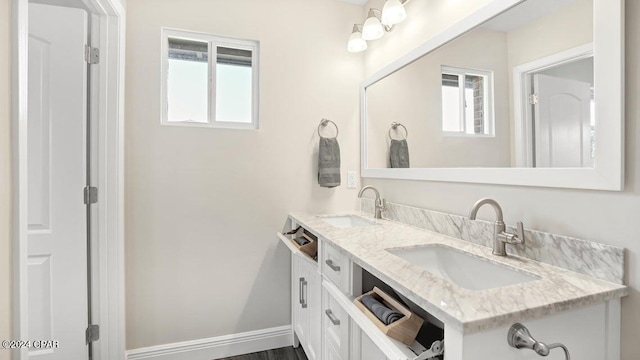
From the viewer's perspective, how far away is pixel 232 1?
2070 millimetres

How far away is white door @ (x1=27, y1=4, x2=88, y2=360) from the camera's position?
→ 1.59m

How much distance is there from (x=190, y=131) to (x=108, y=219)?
2.34 ft

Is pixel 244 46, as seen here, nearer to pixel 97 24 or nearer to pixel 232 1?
pixel 232 1

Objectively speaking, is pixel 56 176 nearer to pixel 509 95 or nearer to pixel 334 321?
pixel 334 321

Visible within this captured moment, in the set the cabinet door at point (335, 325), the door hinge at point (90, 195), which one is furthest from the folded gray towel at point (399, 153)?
the door hinge at point (90, 195)

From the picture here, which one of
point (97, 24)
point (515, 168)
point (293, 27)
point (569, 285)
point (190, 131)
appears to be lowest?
point (569, 285)

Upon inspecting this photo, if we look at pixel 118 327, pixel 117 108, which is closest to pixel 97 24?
pixel 117 108

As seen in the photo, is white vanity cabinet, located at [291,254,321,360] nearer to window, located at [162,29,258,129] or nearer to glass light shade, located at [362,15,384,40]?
window, located at [162,29,258,129]

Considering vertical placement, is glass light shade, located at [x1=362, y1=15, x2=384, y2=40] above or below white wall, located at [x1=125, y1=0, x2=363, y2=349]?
above

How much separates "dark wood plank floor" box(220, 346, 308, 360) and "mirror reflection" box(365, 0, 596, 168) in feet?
4.84

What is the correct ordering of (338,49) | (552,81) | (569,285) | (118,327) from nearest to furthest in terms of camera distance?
1. (569,285)
2. (552,81)
3. (118,327)
4. (338,49)

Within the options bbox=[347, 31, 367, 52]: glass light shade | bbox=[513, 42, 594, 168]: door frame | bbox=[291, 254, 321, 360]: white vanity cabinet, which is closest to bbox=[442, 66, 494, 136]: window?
bbox=[513, 42, 594, 168]: door frame

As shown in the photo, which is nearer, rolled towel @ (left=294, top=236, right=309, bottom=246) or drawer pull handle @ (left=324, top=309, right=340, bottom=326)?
drawer pull handle @ (left=324, top=309, right=340, bottom=326)

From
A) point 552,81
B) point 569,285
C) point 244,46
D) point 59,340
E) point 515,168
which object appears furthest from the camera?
point 244,46
